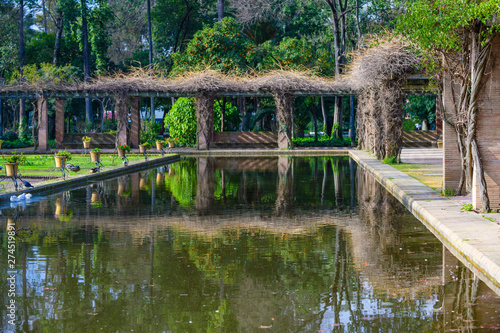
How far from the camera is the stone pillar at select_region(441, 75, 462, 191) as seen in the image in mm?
14898

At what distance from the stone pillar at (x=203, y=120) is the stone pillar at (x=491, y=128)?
87.6 ft

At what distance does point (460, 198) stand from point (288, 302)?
8.87 metres

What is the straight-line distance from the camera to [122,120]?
3822cm

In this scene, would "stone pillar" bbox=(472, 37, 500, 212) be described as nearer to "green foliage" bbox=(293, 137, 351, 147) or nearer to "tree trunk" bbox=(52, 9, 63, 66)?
"green foliage" bbox=(293, 137, 351, 147)

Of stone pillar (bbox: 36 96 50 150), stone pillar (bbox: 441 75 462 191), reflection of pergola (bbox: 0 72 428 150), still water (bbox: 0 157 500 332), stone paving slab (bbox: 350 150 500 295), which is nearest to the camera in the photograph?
still water (bbox: 0 157 500 332)

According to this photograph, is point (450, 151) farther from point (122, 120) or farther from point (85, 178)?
point (122, 120)

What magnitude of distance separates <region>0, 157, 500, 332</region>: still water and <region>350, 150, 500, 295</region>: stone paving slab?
22 centimetres

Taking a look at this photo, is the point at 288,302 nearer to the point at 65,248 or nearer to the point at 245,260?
the point at 245,260

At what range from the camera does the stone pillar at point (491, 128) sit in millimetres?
12195

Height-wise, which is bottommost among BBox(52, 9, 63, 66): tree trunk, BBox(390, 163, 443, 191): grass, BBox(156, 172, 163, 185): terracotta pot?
BBox(156, 172, 163, 185): terracotta pot

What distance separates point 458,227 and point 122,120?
99.6ft

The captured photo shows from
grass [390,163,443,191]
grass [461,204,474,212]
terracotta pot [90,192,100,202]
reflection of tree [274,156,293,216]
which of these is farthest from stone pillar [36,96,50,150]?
grass [461,204,474,212]

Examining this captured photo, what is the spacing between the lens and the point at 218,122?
4356 centimetres

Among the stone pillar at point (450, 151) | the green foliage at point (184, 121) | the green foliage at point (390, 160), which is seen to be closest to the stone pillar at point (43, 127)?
the green foliage at point (184, 121)
